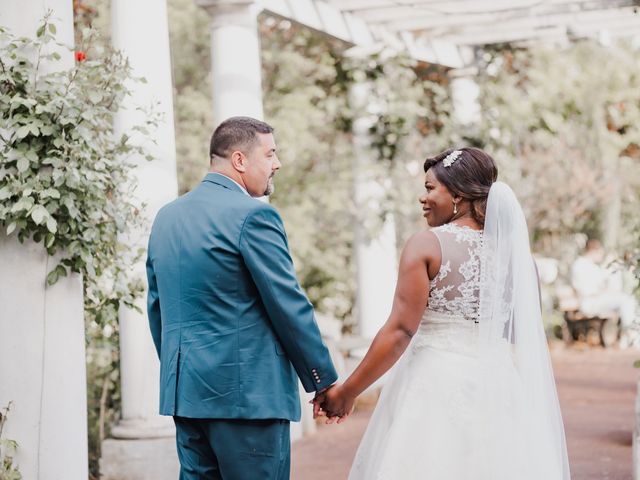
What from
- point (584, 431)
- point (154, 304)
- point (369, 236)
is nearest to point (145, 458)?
point (154, 304)

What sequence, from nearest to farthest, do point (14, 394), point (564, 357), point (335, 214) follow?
point (14, 394) → point (335, 214) → point (564, 357)

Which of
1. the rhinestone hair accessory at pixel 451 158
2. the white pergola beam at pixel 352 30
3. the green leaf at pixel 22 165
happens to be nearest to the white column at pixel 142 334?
the white pergola beam at pixel 352 30

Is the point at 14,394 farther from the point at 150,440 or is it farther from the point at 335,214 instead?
the point at 335,214

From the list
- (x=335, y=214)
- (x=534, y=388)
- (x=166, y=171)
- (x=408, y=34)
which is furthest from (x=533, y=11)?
(x=534, y=388)

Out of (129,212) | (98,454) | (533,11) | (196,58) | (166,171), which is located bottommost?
(98,454)

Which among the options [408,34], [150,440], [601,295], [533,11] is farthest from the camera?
[601,295]

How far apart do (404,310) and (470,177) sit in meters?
0.55

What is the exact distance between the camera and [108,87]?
464 centimetres

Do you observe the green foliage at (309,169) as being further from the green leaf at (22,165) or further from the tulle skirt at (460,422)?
the tulle skirt at (460,422)

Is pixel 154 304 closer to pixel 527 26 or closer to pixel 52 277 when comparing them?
pixel 52 277

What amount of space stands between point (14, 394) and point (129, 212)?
3.37ft

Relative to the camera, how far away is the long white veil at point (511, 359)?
11.9ft

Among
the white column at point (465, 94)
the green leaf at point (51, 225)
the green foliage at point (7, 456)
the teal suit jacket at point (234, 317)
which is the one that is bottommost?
the green foliage at point (7, 456)

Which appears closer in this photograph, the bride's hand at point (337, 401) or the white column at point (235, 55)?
the bride's hand at point (337, 401)
